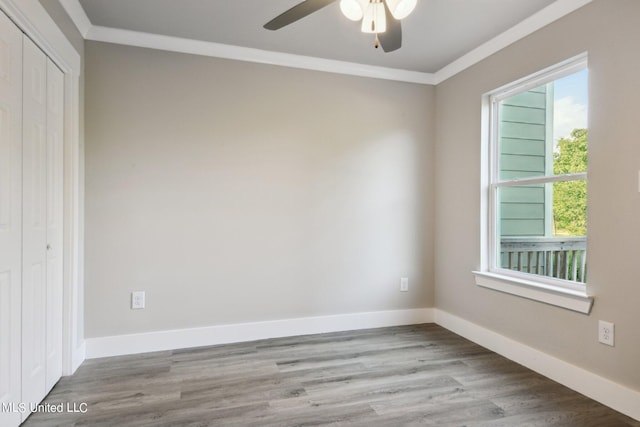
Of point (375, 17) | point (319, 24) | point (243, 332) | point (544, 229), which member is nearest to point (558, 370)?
point (544, 229)

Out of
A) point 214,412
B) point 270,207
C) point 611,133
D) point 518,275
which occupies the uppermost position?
point 611,133

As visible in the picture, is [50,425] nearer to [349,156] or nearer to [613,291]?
[349,156]

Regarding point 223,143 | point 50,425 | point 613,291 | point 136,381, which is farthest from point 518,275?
point 50,425

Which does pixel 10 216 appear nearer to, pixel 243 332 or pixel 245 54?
pixel 243 332

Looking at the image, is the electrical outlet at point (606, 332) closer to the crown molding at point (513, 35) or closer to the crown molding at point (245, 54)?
the crown molding at point (513, 35)

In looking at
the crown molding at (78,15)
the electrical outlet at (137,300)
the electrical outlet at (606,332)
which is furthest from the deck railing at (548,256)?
the crown molding at (78,15)

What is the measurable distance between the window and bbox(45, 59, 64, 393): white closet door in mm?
3024

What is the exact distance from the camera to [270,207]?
3.11 m

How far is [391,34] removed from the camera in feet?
6.04

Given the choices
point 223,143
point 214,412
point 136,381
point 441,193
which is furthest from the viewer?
point 441,193

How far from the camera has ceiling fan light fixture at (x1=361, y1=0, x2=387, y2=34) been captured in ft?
5.53

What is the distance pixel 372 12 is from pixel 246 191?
1.76 m

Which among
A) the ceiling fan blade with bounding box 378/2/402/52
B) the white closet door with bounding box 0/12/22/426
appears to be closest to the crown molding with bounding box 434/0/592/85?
the ceiling fan blade with bounding box 378/2/402/52

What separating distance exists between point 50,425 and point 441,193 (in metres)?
3.28
